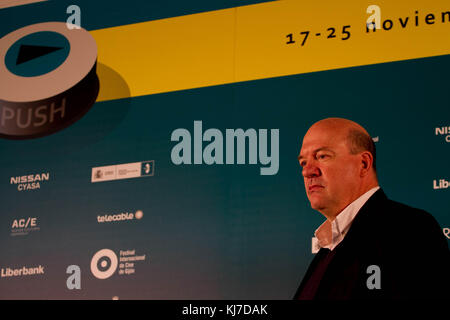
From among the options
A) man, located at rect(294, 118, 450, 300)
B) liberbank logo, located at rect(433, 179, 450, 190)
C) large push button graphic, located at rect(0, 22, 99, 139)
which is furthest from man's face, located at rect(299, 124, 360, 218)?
large push button graphic, located at rect(0, 22, 99, 139)

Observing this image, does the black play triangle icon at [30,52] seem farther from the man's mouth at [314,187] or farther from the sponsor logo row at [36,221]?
the man's mouth at [314,187]

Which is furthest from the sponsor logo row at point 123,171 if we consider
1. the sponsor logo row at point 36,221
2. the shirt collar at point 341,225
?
the shirt collar at point 341,225

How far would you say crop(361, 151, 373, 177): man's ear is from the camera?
3.03m

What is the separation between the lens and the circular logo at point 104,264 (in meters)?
3.37

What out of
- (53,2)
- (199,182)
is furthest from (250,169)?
(53,2)

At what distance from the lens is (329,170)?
3.06 metres

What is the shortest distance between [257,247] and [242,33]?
3.49 feet

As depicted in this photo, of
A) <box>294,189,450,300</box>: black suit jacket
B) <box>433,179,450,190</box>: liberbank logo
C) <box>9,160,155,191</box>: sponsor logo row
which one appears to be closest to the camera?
<box>294,189,450,300</box>: black suit jacket

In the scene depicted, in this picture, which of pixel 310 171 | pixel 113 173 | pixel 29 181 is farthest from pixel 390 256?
pixel 29 181

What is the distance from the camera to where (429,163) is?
118 inches

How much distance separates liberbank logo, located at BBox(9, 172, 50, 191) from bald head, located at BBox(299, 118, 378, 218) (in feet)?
4.46

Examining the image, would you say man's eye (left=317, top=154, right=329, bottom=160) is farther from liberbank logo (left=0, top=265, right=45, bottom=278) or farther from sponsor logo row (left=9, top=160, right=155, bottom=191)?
liberbank logo (left=0, top=265, right=45, bottom=278)

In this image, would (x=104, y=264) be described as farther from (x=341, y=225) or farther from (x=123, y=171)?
(x=341, y=225)

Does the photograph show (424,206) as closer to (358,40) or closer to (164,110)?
(358,40)
